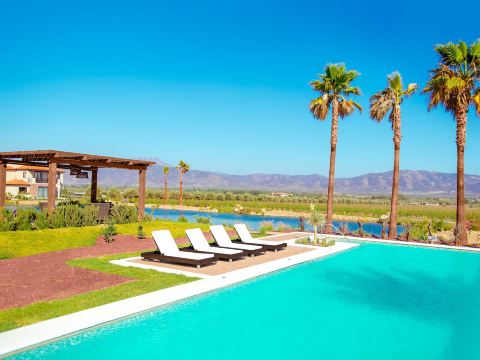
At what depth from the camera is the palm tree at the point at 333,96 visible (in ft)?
72.9

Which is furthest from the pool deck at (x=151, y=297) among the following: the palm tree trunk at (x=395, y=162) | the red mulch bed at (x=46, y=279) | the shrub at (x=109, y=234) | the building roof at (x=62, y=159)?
the building roof at (x=62, y=159)

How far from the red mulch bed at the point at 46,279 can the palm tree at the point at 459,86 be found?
50.4 feet

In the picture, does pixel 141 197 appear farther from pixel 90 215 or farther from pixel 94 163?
pixel 90 215

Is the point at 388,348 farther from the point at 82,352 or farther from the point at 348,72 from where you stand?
the point at 348,72

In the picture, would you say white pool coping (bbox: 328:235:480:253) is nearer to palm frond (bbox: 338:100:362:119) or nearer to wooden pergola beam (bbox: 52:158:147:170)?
palm frond (bbox: 338:100:362:119)

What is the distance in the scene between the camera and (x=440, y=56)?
19125 mm

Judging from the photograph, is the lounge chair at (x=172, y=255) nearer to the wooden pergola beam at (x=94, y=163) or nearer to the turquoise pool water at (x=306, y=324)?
the turquoise pool water at (x=306, y=324)

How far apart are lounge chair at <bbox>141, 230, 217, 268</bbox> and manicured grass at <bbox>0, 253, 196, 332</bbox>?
117 centimetres

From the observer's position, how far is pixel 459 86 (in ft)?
59.4

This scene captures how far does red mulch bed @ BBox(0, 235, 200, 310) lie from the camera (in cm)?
828

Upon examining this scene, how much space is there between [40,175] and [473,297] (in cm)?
5605

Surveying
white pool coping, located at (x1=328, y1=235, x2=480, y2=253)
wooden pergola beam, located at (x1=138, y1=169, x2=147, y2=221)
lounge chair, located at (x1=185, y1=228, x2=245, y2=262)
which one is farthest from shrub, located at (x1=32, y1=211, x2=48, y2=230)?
white pool coping, located at (x1=328, y1=235, x2=480, y2=253)

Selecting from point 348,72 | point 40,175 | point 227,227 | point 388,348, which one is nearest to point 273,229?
point 227,227

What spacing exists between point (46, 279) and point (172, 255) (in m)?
3.65
